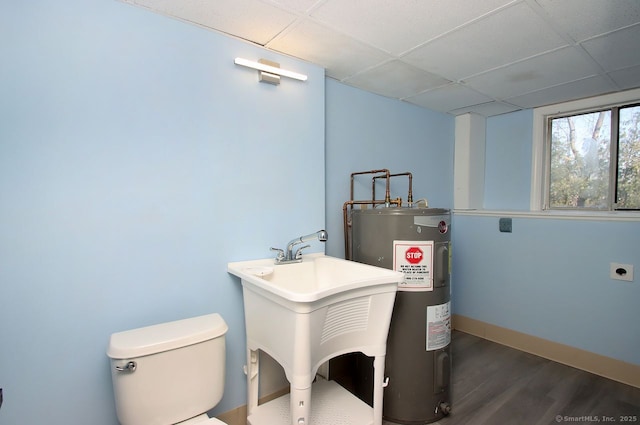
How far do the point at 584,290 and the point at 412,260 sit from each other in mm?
1644

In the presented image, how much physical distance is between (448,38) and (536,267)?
6.64 ft

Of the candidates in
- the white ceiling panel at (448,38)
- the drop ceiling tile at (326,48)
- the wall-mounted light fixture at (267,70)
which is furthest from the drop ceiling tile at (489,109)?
the wall-mounted light fixture at (267,70)

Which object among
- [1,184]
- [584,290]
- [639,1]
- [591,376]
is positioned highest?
[639,1]

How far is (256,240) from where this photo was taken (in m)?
1.73

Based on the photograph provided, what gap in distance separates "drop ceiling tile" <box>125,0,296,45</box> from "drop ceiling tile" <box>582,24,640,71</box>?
5.32 ft

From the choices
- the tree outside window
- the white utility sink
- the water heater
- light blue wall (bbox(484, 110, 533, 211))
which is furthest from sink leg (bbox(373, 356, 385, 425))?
the tree outside window

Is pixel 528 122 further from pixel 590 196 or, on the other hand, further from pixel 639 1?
pixel 639 1

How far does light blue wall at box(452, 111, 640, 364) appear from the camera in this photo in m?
2.17

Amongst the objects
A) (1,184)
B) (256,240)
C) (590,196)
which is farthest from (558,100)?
(1,184)

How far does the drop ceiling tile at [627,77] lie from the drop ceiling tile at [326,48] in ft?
5.13

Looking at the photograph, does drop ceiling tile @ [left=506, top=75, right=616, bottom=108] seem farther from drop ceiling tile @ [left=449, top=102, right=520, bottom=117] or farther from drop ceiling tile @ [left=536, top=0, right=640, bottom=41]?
drop ceiling tile @ [left=536, top=0, right=640, bottom=41]

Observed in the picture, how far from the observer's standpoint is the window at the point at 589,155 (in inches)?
92.8

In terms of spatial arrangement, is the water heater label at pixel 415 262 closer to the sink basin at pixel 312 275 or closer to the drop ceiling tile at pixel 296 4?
the sink basin at pixel 312 275

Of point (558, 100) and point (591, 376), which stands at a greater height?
point (558, 100)
